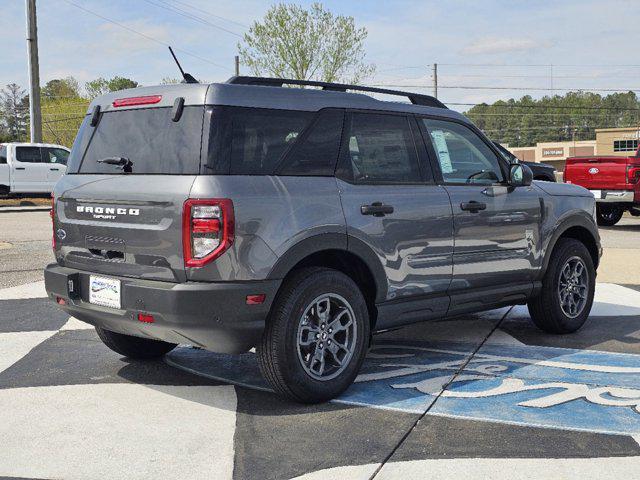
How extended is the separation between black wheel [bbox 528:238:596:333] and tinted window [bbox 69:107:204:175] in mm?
3329

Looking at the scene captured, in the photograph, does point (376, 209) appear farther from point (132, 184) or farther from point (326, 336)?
point (132, 184)

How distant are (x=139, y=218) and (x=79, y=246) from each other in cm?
63

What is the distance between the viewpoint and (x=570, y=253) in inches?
255

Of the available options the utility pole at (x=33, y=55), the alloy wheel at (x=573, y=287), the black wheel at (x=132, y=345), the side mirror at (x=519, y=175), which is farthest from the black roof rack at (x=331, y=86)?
the utility pole at (x=33, y=55)

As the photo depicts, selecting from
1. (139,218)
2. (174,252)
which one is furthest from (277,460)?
(139,218)

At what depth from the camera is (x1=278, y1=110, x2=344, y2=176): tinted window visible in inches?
181

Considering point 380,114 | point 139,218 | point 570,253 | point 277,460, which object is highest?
point 380,114

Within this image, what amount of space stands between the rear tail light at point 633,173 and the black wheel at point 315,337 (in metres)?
13.0

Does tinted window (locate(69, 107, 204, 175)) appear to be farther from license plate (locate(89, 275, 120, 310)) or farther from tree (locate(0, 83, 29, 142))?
tree (locate(0, 83, 29, 142))

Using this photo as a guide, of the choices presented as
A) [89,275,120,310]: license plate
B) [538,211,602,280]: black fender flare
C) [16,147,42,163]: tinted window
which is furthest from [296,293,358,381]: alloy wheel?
[16,147,42,163]: tinted window

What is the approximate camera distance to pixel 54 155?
24.5 m

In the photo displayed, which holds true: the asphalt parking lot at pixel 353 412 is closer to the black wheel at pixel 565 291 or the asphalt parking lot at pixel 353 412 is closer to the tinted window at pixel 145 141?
the black wheel at pixel 565 291

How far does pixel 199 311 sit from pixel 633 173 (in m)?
14.1

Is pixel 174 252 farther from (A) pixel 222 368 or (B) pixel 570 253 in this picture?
(B) pixel 570 253
